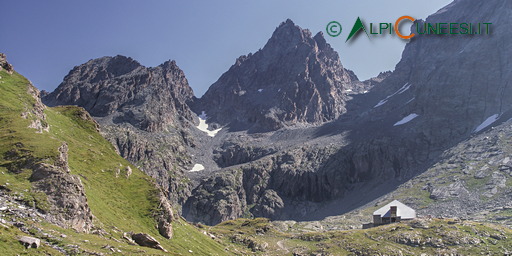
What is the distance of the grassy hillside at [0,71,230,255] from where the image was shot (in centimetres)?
3353

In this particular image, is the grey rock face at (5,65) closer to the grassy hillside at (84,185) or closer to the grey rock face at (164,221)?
the grassy hillside at (84,185)

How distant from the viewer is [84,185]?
56.8 m

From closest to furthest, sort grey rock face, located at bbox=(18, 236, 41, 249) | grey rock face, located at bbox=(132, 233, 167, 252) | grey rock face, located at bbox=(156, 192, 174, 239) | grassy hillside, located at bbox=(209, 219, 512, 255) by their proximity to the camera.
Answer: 1. grey rock face, located at bbox=(18, 236, 41, 249)
2. grey rock face, located at bbox=(132, 233, 167, 252)
3. grey rock face, located at bbox=(156, 192, 174, 239)
4. grassy hillside, located at bbox=(209, 219, 512, 255)

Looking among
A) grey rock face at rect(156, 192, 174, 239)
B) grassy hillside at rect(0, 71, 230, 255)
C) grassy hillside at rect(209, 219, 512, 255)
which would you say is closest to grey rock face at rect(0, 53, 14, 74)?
grassy hillside at rect(0, 71, 230, 255)

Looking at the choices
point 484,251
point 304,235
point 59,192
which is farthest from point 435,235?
point 59,192

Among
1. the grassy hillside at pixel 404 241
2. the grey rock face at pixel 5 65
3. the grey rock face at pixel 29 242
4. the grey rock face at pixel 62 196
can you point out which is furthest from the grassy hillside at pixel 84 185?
the grassy hillside at pixel 404 241

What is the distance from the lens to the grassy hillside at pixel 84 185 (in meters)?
33.5

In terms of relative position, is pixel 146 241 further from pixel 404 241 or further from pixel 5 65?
pixel 404 241

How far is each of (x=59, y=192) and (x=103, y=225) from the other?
8.67m

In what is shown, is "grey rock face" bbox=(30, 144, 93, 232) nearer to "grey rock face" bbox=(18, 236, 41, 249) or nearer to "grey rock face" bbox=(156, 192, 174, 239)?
"grey rock face" bbox=(18, 236, 41, 249)

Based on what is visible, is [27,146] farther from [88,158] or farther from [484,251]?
[484,251]

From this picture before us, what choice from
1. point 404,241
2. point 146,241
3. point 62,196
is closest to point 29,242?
point 62,196

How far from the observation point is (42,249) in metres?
28.9

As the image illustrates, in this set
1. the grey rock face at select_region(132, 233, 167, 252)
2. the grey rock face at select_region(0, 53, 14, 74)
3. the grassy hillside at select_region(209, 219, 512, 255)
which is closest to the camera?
the grey rock face at select_region(132, 233, 167, 252)
